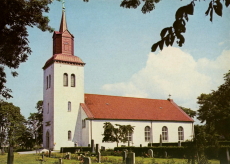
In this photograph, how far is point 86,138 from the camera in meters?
36.2

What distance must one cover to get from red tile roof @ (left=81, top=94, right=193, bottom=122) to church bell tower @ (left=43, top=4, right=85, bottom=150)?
7.34 ft

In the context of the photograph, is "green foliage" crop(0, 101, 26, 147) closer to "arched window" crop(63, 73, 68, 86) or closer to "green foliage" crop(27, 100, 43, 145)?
"green foliage" crop(27, 100, 43, 145)

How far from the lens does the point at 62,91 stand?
37469 millimetres


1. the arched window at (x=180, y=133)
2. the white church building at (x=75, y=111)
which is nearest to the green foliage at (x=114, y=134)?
the white church building at (x=75, y=111)

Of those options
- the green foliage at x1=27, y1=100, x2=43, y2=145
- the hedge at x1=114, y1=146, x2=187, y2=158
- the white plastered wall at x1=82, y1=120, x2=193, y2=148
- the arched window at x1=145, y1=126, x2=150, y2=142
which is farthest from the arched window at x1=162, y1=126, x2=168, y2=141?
the green foliage at x1=27, y1=100, x2=43, y2=145

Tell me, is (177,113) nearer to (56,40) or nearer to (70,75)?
(70,75)

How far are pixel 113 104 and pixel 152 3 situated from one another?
1354 inches

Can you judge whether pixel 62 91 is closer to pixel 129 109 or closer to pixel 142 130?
pixel 129 109

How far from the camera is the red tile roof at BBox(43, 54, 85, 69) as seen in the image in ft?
121

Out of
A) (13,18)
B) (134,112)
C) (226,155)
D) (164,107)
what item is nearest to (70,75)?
(134,112)

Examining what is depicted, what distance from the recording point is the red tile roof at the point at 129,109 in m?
38.5

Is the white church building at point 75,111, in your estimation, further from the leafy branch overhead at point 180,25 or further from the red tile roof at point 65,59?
the leafy branch overhead at point 180,25

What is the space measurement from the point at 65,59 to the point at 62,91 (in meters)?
4.26

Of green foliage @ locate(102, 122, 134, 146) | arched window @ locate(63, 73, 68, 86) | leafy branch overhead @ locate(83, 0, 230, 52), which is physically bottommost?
green foliage @ locate(102, 122, 134, 146)
